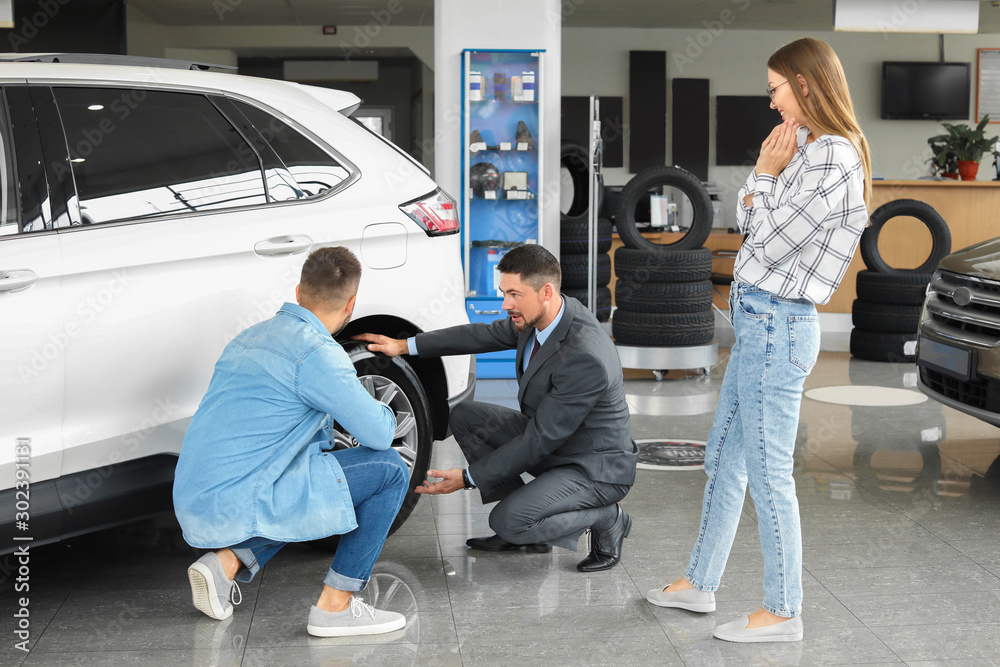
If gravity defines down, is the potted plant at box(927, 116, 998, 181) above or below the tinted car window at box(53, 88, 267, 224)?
above

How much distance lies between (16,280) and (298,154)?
0.86 m

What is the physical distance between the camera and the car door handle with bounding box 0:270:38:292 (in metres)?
2.16

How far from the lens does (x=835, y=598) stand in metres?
2.61

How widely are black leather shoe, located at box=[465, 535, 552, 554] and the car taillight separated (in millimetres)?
976

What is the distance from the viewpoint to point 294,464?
2346 millimetres

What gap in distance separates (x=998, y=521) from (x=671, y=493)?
3.67 ft

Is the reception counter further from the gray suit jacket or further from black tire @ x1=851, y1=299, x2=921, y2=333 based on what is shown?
the gray suit jacket

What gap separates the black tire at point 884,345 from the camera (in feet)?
22.1

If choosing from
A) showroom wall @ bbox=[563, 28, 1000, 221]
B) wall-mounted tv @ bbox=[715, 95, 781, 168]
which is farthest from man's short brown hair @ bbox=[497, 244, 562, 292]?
wall-mounted tv @ bbox=[715, 95, 781, 168]

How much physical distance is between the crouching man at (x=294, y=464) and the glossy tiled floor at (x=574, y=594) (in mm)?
143

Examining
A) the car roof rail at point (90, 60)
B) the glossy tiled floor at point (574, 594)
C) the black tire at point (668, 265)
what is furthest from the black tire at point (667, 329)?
the car roof rail at point (90, 60)

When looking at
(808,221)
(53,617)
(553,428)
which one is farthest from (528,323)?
(53,617)

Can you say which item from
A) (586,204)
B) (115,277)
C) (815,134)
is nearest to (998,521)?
(815,134)

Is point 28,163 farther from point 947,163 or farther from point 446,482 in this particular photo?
point 947,163
